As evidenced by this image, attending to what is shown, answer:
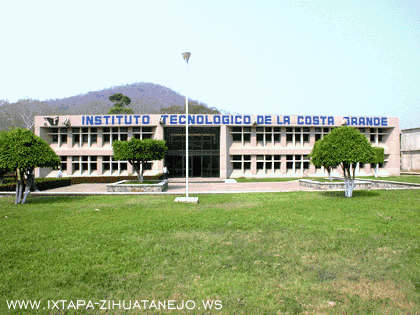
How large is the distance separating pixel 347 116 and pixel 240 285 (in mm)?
34342

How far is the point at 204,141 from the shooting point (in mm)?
33781

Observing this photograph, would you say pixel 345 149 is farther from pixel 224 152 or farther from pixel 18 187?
pixel 224 152

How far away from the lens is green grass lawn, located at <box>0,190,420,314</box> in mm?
4402

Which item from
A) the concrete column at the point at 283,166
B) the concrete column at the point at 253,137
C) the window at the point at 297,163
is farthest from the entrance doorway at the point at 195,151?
the window at the point at 297,163

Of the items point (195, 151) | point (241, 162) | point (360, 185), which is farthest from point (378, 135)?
point (195, 151)

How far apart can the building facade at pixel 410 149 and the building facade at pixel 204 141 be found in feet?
35.5

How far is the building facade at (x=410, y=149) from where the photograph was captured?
137 ft

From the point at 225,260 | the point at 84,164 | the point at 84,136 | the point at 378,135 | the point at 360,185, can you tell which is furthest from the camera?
the point at 378,135

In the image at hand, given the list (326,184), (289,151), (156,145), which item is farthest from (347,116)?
(156,145)

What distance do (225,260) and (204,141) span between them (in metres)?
28.2

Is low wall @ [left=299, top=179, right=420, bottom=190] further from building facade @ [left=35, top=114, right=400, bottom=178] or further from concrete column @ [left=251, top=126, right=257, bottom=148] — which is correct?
concrete column @ [left=251, top=126, right=257, bottom=148]

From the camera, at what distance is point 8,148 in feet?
43.8

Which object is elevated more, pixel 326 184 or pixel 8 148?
pixel 8 148

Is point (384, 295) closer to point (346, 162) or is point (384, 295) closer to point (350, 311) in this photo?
point (350, 311)
